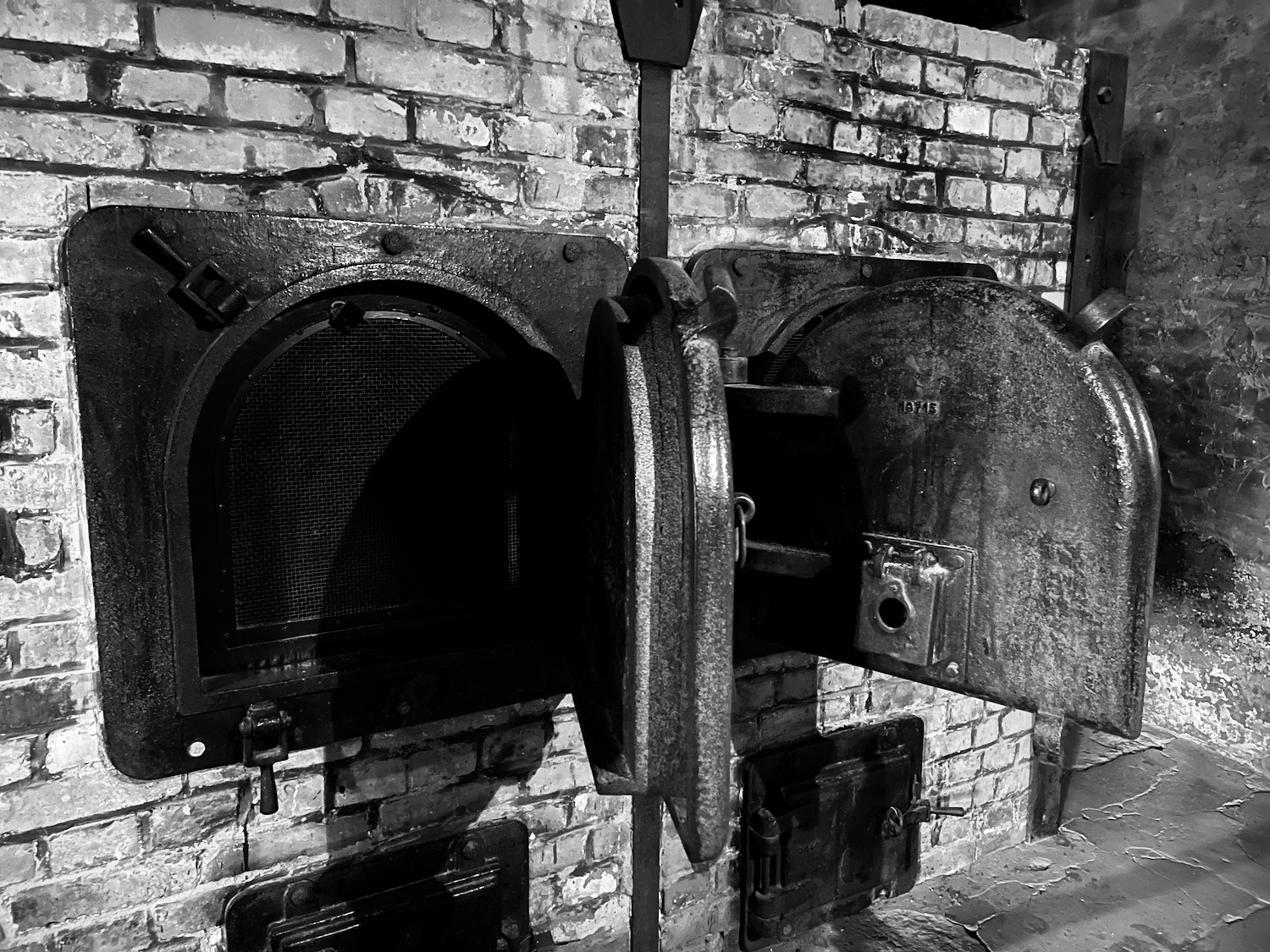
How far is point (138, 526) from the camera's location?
1361 millimetres

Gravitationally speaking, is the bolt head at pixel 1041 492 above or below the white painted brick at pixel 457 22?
below

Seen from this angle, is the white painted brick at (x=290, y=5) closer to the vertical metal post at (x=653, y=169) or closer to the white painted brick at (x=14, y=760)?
the vertical metal post at (x=653, y=169)

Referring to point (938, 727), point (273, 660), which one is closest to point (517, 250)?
point (273, 660)

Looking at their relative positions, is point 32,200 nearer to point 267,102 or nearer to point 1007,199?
point 267,102

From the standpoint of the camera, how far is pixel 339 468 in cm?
156

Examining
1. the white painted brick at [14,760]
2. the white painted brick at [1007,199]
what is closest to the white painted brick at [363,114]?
the white painted brick at [14,760]

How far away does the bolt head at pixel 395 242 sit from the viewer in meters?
1.47

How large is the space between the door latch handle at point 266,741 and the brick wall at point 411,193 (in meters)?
0.10

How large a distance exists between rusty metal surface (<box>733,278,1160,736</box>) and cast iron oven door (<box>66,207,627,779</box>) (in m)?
0.47

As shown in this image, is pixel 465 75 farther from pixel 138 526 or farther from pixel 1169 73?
pixel 1169 73

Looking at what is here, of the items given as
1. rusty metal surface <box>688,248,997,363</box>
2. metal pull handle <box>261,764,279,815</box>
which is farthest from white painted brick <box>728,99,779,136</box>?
metal pull handle <box>261,764,279,815</box>

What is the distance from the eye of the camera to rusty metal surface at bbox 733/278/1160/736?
52.0 inches

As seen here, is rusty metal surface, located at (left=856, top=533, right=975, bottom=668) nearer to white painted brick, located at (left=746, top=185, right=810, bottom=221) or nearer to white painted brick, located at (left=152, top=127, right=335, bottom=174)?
white painted brick, located at (left=746, top=185, right=810, bottom=221)

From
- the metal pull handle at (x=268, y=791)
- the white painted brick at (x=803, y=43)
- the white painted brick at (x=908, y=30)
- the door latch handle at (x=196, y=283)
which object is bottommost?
the metal pull handle at (x=268, y=791)
